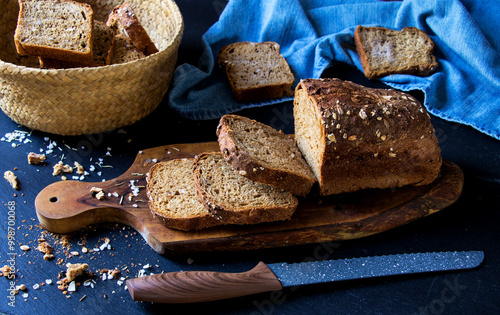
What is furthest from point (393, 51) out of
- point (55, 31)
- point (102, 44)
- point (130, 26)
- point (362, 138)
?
point (55, 31)

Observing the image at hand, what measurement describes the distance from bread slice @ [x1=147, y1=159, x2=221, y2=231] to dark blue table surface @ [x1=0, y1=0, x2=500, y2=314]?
0.69ft

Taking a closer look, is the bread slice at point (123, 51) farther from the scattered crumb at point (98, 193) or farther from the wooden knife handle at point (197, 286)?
the wooden knife handle at point (197, 286)

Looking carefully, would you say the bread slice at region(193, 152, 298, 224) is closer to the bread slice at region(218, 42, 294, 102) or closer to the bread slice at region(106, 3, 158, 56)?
the bread slice at region(218, 42, 294, 102)

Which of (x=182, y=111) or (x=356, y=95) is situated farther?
(x=182, y=111)

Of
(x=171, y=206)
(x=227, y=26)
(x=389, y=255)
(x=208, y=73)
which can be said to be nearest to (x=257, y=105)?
(x=208, y=73)

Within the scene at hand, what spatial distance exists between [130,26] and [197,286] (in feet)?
6.83

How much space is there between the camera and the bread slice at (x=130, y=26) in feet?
11.1

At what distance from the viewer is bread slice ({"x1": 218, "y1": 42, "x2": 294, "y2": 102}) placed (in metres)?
3.72

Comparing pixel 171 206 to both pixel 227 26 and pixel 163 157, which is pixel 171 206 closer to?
pixel 163 157

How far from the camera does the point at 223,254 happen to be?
261 cm

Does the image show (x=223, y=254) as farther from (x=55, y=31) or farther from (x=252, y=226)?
(x=55, y=31)

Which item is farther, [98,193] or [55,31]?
[55,31]

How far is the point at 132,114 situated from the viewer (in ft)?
11.0

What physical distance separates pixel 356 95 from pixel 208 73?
1492mm
